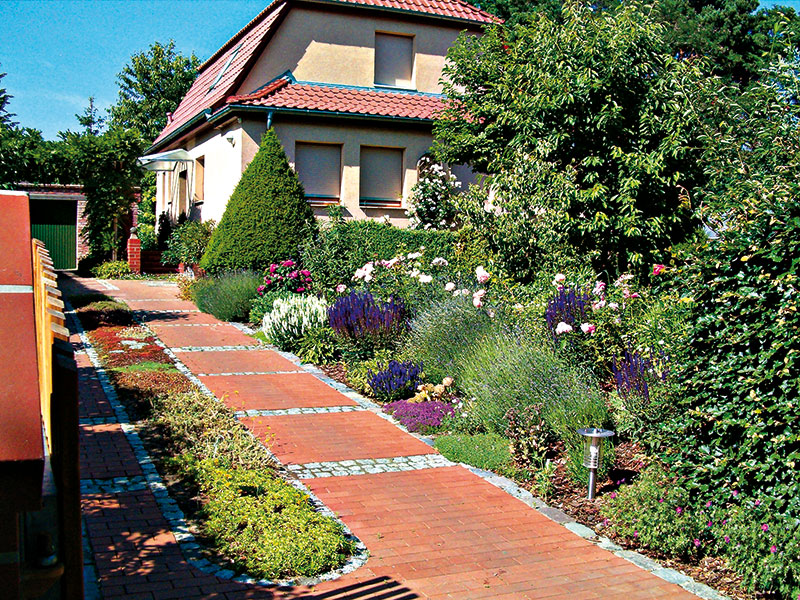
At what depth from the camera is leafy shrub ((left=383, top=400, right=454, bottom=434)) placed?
7859mm

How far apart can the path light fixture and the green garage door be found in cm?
2368

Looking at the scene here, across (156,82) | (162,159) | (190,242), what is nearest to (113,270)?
(162,159)

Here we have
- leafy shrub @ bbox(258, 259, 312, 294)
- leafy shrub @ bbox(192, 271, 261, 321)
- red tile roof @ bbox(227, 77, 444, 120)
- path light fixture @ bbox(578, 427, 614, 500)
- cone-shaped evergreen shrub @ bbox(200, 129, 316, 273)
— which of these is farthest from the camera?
red tile roof @ bbox(227, 77, 444, 120)

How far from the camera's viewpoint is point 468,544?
5.18 m

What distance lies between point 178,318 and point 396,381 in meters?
6.92

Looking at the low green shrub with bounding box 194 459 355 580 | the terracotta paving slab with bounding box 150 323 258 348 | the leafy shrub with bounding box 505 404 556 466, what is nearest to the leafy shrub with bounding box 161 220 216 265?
the terracotta paving slab with bounding box 150 323 258 348

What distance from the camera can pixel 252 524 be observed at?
4969 mm

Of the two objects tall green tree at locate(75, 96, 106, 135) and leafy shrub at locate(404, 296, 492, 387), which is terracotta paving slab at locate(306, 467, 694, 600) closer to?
leafy shrub at locate(404, 296, 492, 387)

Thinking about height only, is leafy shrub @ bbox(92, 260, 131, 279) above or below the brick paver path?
above

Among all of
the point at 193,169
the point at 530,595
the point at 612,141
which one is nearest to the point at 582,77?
the point at 612,141

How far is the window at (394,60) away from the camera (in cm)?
2034

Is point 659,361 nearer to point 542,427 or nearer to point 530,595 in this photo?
point 542,427

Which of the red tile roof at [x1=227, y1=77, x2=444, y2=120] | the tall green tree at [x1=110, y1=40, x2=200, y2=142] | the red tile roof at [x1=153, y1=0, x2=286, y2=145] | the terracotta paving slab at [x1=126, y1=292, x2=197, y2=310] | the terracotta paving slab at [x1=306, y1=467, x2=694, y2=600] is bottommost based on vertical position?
the terracotta paving slab at [x1=306, y1=467, x2=694, y2=600]

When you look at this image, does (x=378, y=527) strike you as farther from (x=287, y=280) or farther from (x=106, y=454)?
(x=287, y=280)
